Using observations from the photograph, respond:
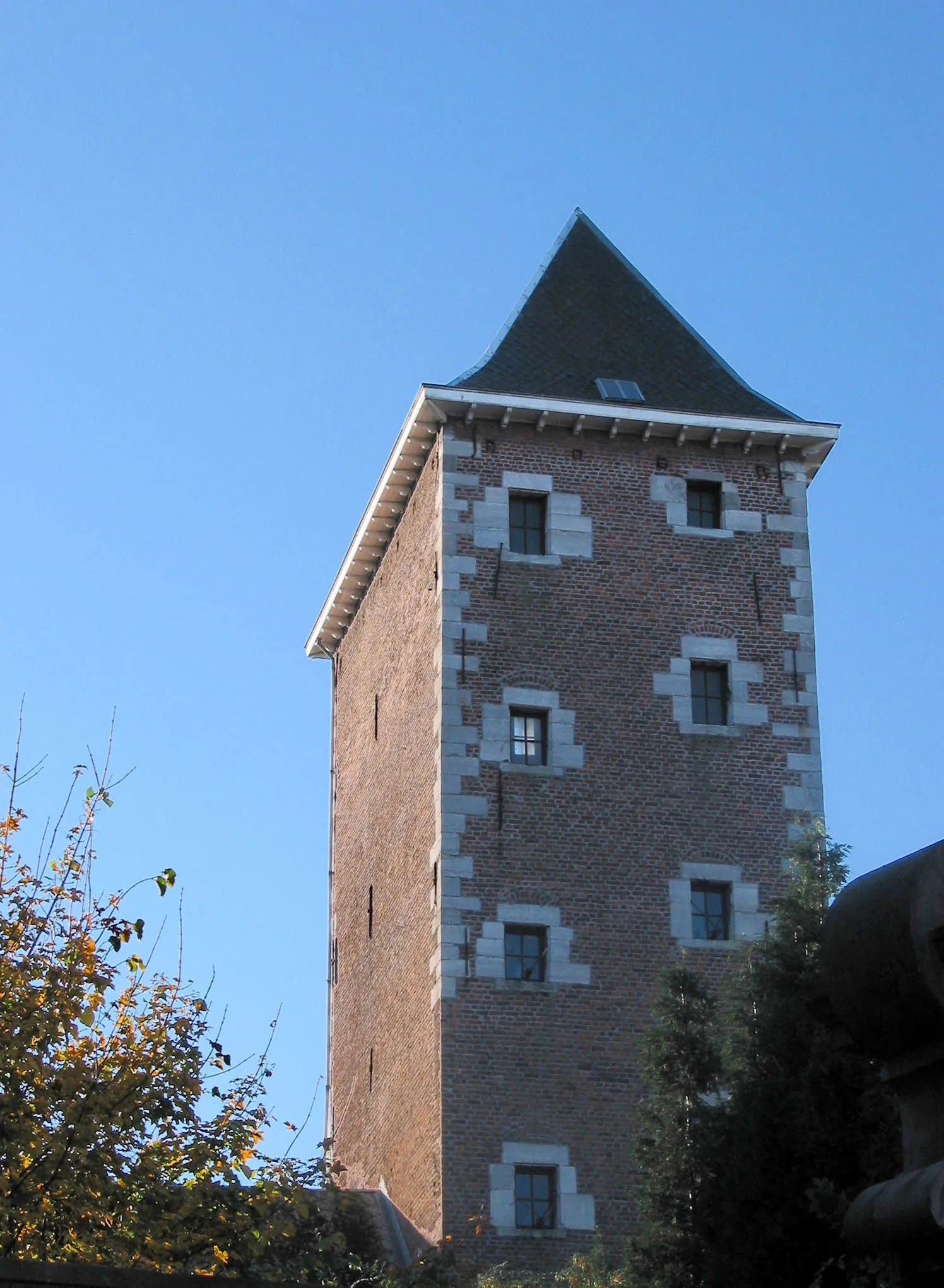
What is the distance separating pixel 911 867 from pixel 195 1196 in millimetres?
7414

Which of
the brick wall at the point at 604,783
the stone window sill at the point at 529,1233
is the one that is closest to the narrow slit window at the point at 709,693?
the brick wall at the point at 604,783

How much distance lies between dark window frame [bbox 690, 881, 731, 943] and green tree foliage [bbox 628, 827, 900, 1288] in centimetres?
674

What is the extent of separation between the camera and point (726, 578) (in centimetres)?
2883

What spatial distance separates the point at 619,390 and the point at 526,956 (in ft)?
26.3

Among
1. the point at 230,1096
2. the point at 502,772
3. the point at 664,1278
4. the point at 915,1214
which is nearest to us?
the point at 915,1214

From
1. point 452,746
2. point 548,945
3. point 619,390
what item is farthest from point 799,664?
point 548,945

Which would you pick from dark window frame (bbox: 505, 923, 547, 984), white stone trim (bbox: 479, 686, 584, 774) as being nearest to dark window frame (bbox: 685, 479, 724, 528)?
white stone trim (bbox: 479, 686, 584, 774)

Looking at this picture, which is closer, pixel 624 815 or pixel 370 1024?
pixel 624 815

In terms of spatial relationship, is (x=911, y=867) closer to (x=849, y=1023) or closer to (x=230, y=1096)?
(x=849, y=1023)

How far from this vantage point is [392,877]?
29594 mm

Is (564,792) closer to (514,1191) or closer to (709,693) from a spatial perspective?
Answer: (709,693)

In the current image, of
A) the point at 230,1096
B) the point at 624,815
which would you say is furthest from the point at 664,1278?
the point at 624,815

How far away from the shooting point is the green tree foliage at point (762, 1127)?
1717 centimetres

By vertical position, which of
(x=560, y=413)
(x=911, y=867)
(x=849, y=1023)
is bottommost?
(x=849, y=1023)
